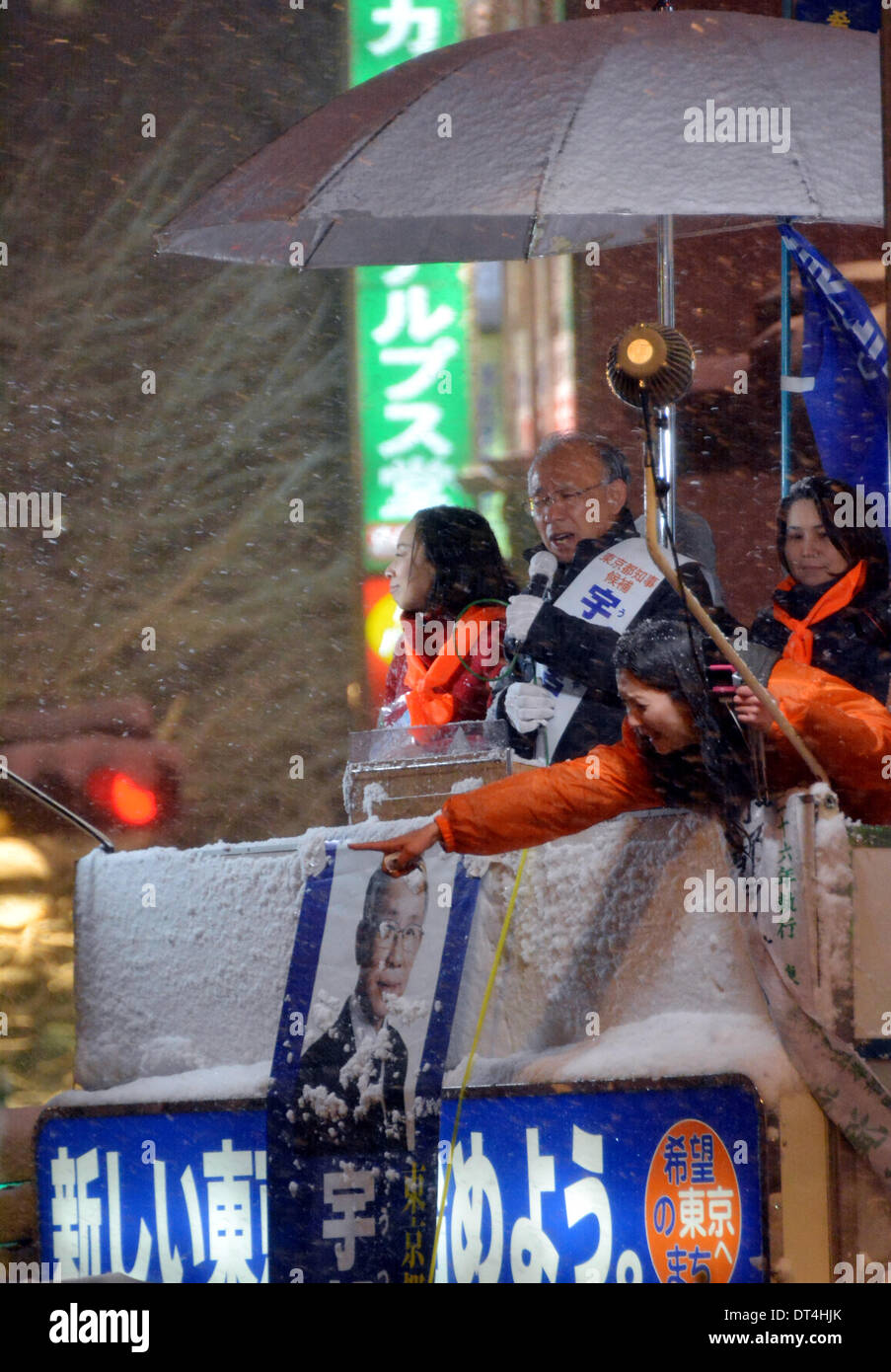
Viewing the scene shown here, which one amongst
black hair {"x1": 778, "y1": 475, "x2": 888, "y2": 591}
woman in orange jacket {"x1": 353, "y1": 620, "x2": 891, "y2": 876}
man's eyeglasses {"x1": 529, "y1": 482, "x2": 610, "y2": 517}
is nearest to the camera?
woman in orange jacket {"x1": 353, "y1": 620, "x2": 891, "y2": 876}

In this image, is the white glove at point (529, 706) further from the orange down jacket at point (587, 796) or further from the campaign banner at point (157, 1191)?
the campaign banner at point (157, 1191)

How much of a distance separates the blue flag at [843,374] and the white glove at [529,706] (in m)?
1.24

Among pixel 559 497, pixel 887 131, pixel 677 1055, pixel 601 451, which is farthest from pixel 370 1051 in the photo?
pixel 887 131

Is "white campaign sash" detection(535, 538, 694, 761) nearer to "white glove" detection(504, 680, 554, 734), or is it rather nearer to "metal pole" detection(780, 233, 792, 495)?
"white glove" detection(504, 680, 554, 734)

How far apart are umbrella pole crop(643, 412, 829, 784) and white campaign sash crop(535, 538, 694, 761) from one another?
2.48 feet

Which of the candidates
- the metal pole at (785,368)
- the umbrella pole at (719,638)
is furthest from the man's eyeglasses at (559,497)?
the metal pole at (785,368)

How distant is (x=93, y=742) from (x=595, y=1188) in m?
8.26

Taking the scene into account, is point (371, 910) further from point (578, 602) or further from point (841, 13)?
point (841, 13)

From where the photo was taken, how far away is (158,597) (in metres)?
12.4

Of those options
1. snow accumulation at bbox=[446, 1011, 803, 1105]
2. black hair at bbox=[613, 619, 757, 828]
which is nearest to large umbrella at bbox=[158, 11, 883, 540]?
black hair at bbox=[613, 619, 757, 828]

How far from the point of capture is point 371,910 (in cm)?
380

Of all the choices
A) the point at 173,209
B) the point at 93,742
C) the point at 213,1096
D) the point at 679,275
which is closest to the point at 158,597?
the point at 93,742

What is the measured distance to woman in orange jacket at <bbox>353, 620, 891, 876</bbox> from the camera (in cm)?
330

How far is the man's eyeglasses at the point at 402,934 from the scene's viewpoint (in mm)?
3732
